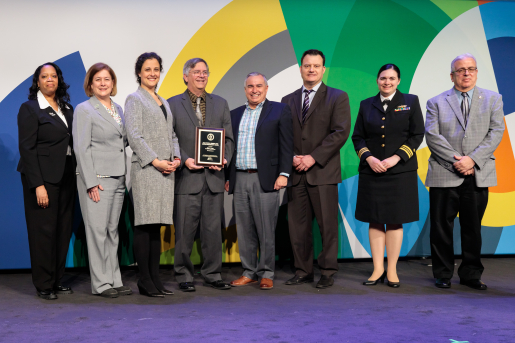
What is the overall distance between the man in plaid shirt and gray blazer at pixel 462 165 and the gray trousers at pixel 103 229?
8.28 ft

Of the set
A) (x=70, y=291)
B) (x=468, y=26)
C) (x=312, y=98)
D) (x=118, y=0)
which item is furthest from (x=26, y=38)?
(x=468, y=26)

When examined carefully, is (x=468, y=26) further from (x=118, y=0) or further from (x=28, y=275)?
(x=28, y=275)

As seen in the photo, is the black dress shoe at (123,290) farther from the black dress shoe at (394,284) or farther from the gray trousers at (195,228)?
the black dress shoe at (394,284)

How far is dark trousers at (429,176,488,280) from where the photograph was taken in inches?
141

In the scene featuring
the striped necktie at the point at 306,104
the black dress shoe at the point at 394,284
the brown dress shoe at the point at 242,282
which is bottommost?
the black dress shoe at the point at 394,284

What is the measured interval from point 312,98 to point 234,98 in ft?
3.67

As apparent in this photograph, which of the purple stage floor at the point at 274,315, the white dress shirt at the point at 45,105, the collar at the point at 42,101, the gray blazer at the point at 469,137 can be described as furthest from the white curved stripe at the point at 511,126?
the collar at the point at 42,101

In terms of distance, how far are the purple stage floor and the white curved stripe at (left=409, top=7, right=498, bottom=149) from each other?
2144 millimetres

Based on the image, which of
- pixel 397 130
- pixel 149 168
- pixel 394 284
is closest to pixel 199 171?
pixel 149 168

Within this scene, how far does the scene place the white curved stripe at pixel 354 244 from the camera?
4.74m

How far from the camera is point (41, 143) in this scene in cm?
327

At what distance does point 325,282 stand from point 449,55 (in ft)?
9.81

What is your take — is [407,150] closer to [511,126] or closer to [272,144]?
[272,144]

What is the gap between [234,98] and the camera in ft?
15.1
